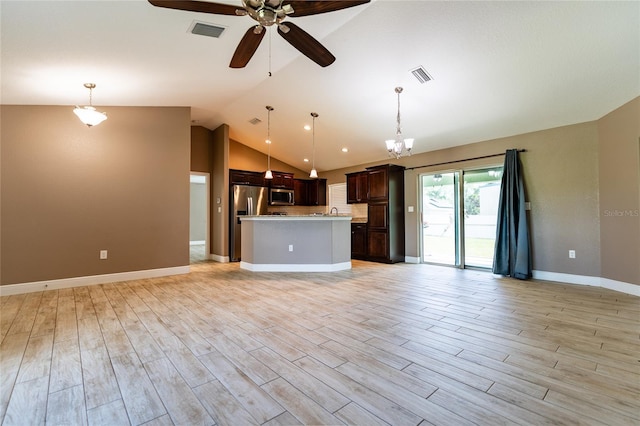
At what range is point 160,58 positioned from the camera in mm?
3303

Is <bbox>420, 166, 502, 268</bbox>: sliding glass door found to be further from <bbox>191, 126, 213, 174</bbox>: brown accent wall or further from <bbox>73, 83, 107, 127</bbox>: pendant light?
<bbox>73, 83, 107, 127</bbox>: pendant light

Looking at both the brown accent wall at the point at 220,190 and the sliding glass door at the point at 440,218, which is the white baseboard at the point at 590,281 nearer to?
the sliding glass door at the point at 440,218

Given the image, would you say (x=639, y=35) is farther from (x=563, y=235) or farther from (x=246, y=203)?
(x=246, y=203)

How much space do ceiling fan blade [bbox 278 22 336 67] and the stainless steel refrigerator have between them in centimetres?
452

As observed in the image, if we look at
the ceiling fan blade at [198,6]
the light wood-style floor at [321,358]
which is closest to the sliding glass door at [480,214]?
the light wood-style floor at [321,358]

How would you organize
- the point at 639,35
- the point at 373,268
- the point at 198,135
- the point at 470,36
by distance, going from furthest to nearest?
1. the point at 198,135
2. the point at 373,268
3. the point at 470,36
4. the point at 639,35

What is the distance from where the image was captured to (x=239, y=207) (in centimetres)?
677

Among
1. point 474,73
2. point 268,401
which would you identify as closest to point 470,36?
point 474,73

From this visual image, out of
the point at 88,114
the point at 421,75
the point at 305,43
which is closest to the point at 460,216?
the point at 421,75

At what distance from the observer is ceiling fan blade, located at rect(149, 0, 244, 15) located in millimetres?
1976

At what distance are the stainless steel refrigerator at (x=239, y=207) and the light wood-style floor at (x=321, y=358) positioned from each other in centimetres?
302

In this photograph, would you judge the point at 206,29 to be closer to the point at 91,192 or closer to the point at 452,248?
the point at 91,192

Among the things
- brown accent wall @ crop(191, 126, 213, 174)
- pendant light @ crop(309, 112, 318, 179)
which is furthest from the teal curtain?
brown accent wall @ crop(191, 126, 213, 174)

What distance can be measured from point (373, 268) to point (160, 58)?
4.87 m
